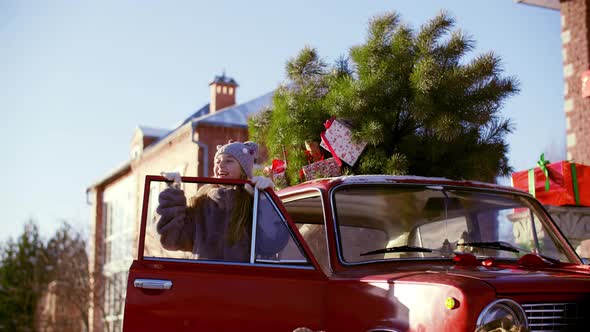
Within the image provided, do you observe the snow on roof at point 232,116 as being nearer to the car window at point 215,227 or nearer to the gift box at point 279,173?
the gift box at point 279,173

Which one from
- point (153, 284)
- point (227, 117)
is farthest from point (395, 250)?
point (227, 117)

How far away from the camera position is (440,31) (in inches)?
282

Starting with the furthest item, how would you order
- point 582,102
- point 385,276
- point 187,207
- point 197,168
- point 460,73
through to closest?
1. point 197,168
2. point 582,102
3. point 460,73
4. point 187,207
5. point 385,276

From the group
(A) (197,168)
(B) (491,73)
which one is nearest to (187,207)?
(B) (491,73)

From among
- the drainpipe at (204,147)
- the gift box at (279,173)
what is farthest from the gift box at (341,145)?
the drainpipe at (204,147)

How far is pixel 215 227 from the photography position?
15.1 feet

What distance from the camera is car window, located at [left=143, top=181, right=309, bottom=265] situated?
174 inches

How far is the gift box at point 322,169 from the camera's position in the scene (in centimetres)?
653

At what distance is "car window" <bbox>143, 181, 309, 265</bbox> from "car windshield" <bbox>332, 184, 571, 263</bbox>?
15.1 inches

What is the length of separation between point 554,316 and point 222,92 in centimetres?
2418

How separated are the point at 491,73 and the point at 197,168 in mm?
16055

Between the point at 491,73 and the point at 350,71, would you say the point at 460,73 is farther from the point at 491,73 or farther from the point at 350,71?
the point at 350,71

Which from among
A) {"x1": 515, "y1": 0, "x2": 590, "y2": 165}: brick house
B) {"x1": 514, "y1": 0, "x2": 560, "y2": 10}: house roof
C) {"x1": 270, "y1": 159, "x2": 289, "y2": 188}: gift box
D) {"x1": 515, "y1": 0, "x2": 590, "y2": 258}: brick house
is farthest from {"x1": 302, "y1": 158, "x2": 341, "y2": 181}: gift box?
{"x1": 514, "y1": 0, "x2": 560, "y2": 10}: house roof

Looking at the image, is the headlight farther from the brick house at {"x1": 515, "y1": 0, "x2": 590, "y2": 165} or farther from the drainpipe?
the drainpipe
